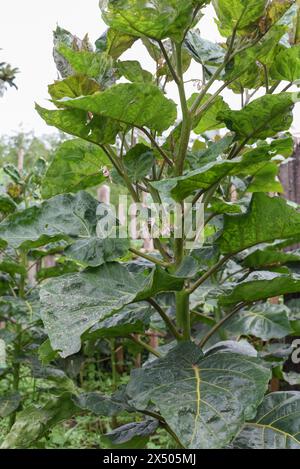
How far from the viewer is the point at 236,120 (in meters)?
1.07

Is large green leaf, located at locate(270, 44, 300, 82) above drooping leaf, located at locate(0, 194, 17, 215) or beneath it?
above

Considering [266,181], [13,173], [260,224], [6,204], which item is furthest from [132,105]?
[13,173]

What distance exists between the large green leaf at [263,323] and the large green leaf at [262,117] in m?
0.58

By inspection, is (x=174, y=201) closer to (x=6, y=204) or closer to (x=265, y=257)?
(x=265, y=257)

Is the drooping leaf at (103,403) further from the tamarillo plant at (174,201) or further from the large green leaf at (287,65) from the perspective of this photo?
the large green leaf at (287,65)

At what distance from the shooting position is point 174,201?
106 centimetres

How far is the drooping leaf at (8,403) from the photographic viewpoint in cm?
183

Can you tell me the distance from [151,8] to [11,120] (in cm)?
691

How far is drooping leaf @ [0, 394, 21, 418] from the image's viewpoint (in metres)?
1.83

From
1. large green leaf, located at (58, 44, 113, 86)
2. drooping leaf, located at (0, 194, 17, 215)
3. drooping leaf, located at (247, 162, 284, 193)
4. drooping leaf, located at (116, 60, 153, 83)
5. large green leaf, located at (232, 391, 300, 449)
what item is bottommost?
large green leaf, located at (232, 391, 300, 449)

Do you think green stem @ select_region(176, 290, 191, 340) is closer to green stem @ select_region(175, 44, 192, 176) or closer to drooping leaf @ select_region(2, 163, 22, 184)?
green stem @ select_region(175, 44, 192, 176)

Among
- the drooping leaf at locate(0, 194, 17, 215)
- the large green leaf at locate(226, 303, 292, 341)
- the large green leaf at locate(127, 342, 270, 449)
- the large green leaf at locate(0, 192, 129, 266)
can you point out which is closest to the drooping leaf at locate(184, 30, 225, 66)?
the large green leaf at locate(0, 192, 129, 266)

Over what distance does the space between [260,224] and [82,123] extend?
41 cm

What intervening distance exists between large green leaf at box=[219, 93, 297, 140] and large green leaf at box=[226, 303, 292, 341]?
58 cm
